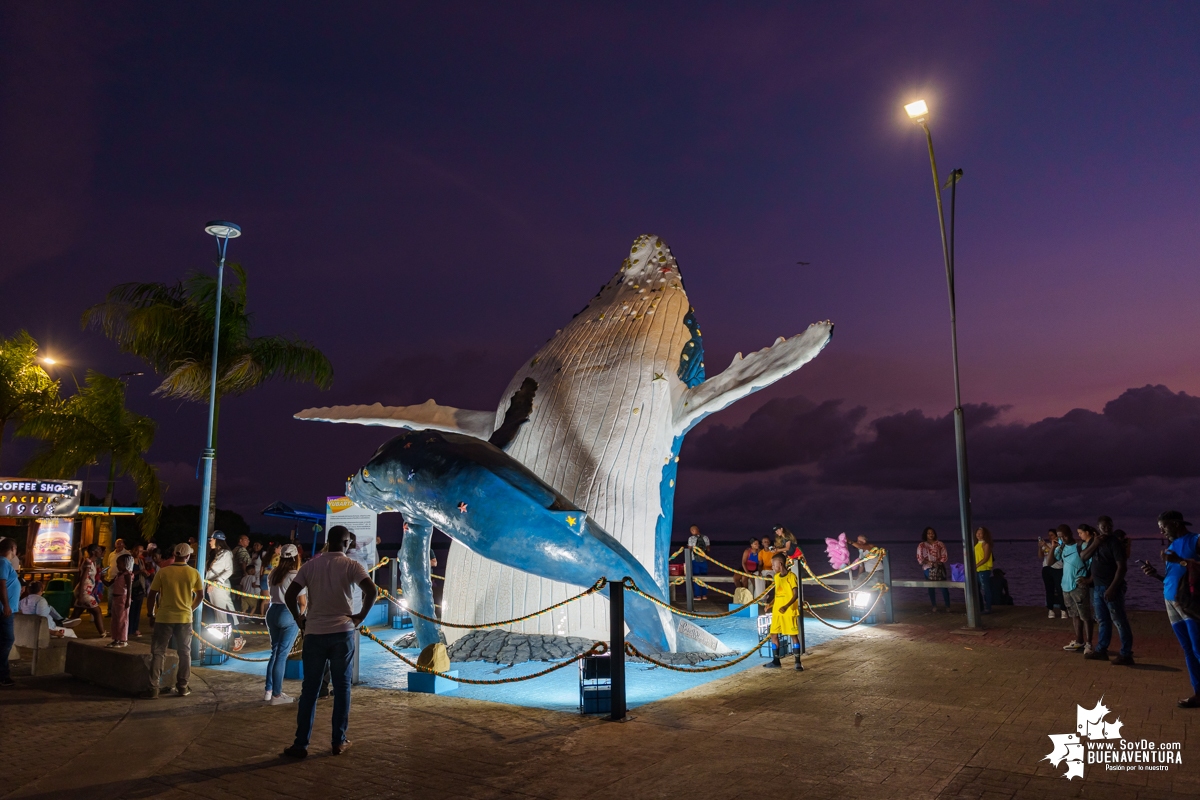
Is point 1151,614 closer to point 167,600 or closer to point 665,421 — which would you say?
point 665,421

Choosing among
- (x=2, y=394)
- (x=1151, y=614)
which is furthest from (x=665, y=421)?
(x=2, y=394)

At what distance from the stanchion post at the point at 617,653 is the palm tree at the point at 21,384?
22824 mm

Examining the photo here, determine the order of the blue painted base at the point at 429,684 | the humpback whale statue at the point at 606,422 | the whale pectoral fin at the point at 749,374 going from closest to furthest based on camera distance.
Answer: the blue painted base at the point at 429,684 < the whale pectoral fin at the point at 749,374 < the humpback whale statue at the point at 606,422

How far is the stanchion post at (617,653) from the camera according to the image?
663cm

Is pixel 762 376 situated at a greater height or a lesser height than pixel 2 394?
lesser

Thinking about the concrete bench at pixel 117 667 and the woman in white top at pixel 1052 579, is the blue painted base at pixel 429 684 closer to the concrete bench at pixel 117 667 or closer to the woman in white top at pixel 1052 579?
the concrete bench at pixel 117 667

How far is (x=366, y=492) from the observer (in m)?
7.50

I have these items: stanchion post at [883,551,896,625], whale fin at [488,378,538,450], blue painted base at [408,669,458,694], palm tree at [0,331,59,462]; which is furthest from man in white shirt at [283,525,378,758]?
palm tree at [0,331,59,462]

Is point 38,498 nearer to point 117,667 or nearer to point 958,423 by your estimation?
point 117,667

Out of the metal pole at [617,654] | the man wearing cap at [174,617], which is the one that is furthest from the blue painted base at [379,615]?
the metal pole at [617,654]

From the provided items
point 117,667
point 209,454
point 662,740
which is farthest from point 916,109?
point 117,667

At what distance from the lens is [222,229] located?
12.1m

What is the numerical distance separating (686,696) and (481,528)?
2737 mm

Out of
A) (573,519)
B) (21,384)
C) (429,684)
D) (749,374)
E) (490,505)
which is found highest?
(21,384)
